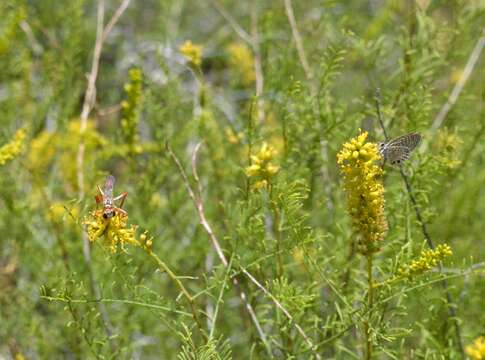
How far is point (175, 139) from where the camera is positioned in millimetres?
2133

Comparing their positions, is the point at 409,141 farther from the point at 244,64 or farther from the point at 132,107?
the point at 244,64

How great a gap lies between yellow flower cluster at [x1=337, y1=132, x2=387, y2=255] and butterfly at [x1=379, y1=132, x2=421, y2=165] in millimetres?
98

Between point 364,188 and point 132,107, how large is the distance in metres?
0.90

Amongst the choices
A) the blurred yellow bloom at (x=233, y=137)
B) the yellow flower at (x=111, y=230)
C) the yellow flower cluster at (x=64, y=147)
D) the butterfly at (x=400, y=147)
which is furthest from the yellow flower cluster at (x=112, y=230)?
the yellow flower cluster at (x=64, y=147)

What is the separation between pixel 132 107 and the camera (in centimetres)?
177

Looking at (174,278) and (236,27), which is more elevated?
(236,27)

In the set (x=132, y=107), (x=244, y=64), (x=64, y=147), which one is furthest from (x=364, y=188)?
(x=244, y=64)

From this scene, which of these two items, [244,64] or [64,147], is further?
[244,64]

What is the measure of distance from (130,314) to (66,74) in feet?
3.37

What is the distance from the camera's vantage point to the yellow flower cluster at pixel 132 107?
1.70 m

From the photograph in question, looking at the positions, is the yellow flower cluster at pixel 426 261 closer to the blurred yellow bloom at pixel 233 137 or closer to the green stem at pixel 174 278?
the green stem at pixel 174 278

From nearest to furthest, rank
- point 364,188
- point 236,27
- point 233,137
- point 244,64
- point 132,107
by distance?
point 364,188 < point 132,107 < point 233,137 < point 236,27 < point 244,64

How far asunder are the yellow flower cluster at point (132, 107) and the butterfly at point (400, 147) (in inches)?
28.8

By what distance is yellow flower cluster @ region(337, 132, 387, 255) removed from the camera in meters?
1.03
